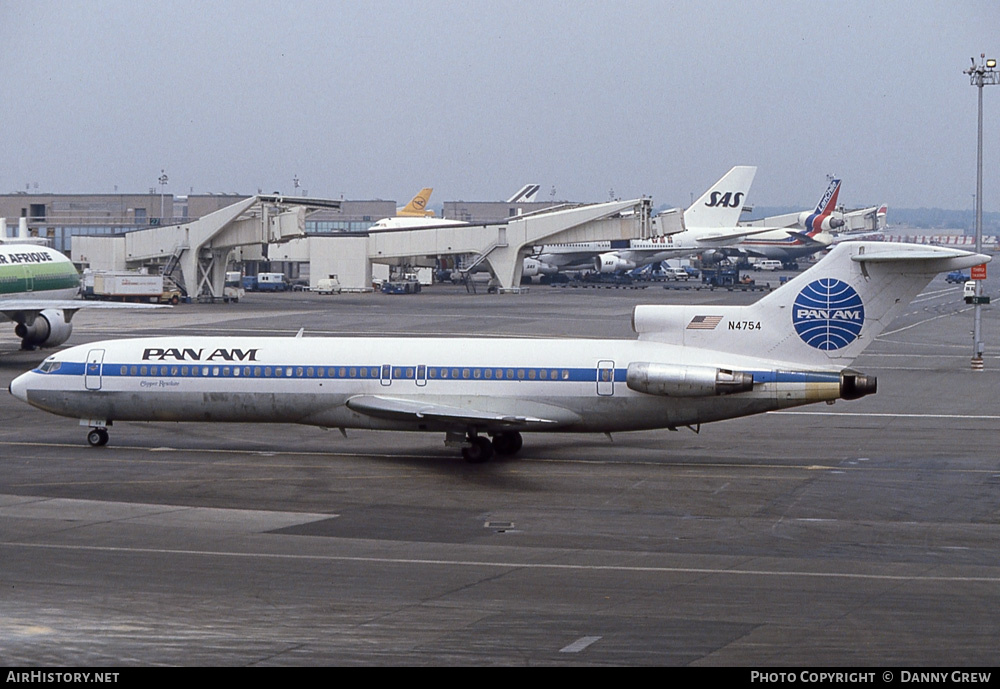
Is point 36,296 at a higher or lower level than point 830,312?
higher

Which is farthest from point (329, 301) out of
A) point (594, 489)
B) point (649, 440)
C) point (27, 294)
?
point (594, 489)

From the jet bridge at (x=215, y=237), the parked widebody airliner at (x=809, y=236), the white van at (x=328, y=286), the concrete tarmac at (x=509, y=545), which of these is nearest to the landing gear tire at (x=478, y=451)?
the concrete tarmac at (x=509, y=545)

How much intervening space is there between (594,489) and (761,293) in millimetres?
93375

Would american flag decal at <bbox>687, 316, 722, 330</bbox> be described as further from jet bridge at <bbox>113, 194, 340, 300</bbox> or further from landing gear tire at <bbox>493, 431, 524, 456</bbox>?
jet bridge at <bbox>113, 194, 340, 300</bbox>

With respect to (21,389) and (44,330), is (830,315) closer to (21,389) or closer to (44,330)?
(21,389)

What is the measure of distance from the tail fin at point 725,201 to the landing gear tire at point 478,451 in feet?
349

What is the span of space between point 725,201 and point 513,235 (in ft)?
117

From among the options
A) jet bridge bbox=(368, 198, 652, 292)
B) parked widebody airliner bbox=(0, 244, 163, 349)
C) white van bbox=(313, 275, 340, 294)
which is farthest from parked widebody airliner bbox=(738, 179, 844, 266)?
parked widebody airliner bbox=(0, 244, 163, 349)

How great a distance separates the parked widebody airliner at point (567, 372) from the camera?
30.1 m

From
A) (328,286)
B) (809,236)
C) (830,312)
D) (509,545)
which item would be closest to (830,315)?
(830,312)

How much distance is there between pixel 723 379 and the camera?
29797mm

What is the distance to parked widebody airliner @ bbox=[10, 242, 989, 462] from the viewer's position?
3009 centimetres

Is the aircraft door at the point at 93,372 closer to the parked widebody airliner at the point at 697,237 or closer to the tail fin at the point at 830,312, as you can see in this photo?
the tail fin at the point at 830,312

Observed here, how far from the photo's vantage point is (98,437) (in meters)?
34.4
